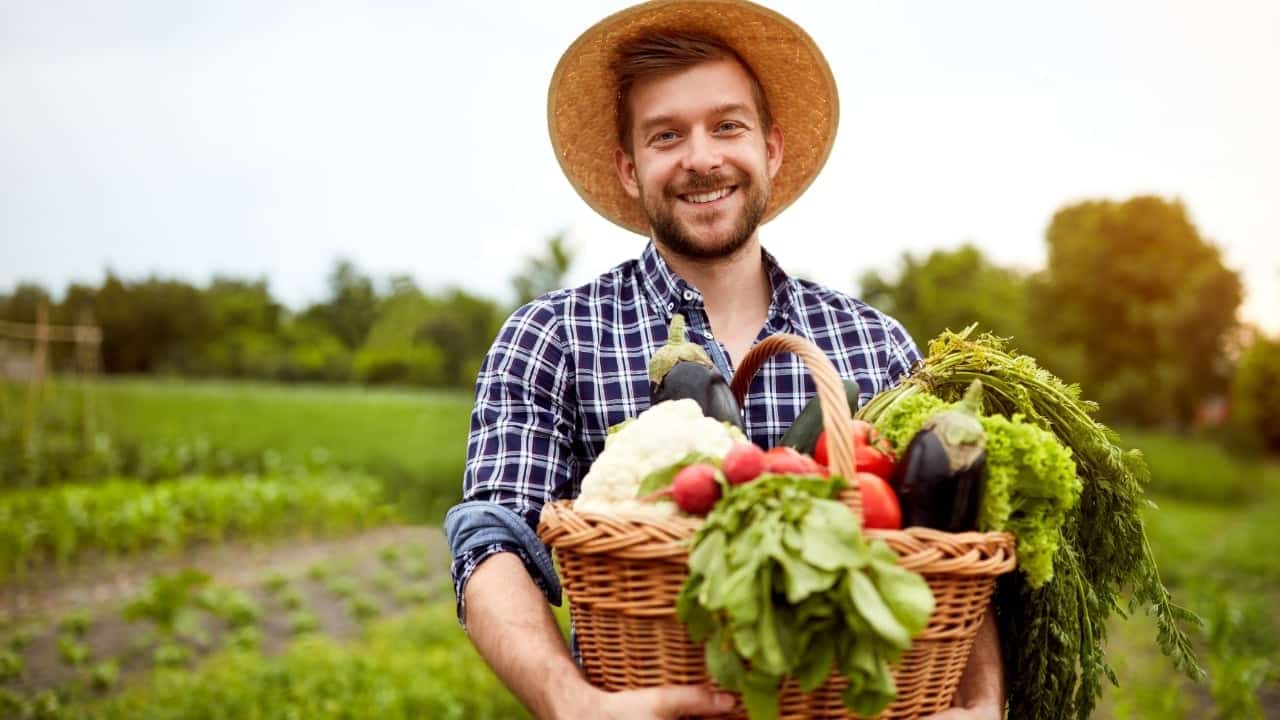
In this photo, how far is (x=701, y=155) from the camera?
7.91 feet

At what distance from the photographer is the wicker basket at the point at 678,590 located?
4.93 ft

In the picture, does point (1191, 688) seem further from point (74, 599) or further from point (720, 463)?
point (74, 599)

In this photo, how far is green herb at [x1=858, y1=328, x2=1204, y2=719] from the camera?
2010 millimetres

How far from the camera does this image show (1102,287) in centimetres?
2369

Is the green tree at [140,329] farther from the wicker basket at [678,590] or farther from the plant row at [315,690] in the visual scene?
the wicker basket at [678,590]

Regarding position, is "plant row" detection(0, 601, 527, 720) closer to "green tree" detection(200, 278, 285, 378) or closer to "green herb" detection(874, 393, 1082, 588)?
"green herb" detection(874, 393, 1082, 588)

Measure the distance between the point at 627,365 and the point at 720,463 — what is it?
90cm

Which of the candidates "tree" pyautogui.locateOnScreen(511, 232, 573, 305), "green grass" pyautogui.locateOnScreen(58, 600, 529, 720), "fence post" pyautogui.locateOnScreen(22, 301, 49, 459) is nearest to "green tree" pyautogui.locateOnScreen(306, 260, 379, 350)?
"tree" pyautogui.locateOnScreen(511, 232, 573, 305)

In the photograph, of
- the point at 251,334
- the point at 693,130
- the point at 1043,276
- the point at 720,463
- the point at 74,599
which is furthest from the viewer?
the point at 251,334

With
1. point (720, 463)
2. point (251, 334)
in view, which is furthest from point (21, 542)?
point (251, 334)

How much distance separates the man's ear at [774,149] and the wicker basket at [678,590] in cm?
125

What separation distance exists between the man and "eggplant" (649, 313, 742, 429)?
367 millimetres

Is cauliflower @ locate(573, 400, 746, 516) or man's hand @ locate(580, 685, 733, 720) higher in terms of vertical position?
cauliflower @ locate(573, 400, 746, 516)

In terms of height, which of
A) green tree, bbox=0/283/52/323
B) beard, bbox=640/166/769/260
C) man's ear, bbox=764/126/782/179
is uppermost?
green tree, bbox=0/283/52/323
